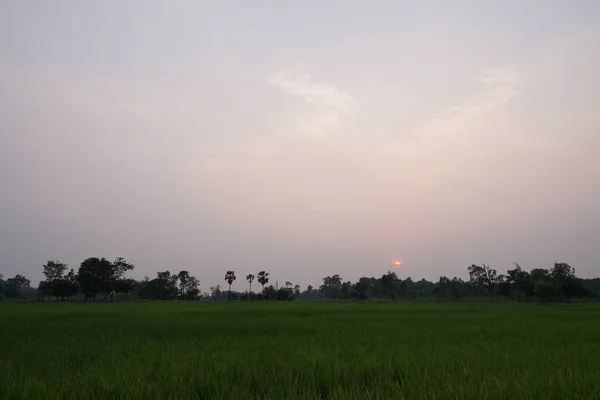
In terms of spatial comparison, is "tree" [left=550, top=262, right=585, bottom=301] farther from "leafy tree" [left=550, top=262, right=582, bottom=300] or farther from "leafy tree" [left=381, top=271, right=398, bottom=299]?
"leafy tree" [left=381, top=271, right=398, bottom=299]

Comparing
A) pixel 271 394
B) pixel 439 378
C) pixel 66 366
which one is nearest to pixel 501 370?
pixel 439 378

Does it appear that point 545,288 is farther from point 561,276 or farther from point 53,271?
point 53,271

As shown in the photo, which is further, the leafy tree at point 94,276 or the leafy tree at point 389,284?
the leafy tree at point 389,284

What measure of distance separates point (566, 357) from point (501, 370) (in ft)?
7.43

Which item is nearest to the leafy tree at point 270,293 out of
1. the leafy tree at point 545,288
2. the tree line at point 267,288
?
the tree line at point 267,288

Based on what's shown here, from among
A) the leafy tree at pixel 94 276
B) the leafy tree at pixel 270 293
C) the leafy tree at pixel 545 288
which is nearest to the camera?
the leafy tree at pixel 545 288

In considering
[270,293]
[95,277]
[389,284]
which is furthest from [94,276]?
[389,284]

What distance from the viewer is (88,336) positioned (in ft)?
39.9

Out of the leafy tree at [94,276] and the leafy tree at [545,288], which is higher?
the leafy tree at [94,276]

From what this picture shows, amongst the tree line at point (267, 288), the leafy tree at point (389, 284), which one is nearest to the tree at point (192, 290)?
the tree line at point (267, 288)

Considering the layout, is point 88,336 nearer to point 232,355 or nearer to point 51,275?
point 232,355

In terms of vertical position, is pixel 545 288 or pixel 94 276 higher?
pixel 94 276

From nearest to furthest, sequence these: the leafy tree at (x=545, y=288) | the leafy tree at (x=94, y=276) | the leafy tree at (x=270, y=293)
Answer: the leafy tree at (x=545, y=288) < the leafy tree at (x=94, y=276) < the leafy tree at (x=270, y=293)

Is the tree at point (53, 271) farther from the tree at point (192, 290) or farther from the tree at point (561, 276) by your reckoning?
the tree at point (561, 276)
